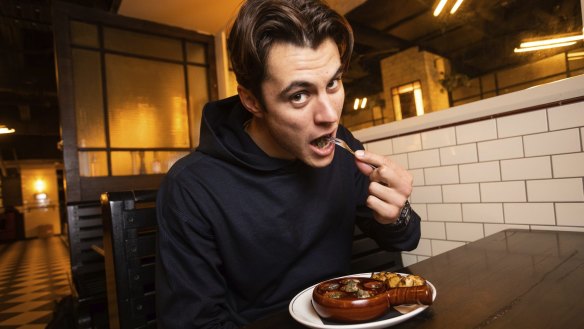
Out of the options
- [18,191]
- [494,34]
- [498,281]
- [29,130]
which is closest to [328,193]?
[498,281]

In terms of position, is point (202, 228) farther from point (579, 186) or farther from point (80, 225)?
point (80, 225)

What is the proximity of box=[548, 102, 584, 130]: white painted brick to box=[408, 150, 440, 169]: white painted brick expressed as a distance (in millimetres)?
523

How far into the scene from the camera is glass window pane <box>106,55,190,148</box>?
3.77 metres

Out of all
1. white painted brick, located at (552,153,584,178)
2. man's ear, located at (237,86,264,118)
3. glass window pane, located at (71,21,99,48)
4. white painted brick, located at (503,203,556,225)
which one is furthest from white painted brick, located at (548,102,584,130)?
glass window pane, located at (71,21,99,48)

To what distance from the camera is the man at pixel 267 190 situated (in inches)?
37.5

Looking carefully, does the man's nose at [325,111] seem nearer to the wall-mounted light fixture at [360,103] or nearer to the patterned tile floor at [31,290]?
the wall-mounted light fixture at [360,103]

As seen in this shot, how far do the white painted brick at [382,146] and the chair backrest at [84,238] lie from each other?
7.19 ft

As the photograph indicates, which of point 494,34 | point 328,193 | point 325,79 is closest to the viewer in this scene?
point 325,79

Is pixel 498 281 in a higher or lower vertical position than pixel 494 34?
lower

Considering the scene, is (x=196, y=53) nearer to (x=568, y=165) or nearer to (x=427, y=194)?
(x=427, y=194)

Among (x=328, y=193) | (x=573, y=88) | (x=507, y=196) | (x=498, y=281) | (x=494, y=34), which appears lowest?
(x=498, y=281)

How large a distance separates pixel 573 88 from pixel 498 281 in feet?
3.13

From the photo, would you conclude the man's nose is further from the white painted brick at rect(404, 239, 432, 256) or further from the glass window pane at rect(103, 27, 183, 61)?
the glass window pane at rect(103, 27, 183, 61)

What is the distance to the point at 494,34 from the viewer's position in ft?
5.67
